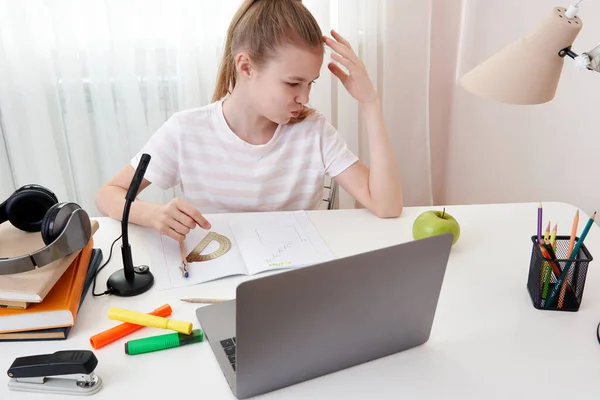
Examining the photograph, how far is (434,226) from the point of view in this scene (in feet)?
3.54

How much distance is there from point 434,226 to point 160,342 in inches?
21.7

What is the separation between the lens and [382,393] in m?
0.74

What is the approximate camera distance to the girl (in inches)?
50.6

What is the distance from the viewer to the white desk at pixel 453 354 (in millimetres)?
739

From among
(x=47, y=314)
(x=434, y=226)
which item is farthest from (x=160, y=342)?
(x=434, y=226)

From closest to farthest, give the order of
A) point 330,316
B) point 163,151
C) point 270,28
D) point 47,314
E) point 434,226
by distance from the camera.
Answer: point 330,316 < point 47,314 < point 434,226 < point 270,28 < point 163,151

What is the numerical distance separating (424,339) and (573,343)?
223mm

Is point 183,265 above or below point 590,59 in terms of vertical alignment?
below

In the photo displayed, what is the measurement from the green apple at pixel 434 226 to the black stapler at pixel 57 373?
0.63 meters

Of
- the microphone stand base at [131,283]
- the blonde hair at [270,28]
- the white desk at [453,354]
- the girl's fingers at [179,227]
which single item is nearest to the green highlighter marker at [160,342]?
the white desk at [453,354]

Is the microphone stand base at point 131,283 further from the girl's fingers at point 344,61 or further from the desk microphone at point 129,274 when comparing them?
the girl's fingers at point 344,61

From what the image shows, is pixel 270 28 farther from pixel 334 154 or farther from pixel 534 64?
pixel 534 64

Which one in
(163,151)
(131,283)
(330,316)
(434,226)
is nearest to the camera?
(330,316)

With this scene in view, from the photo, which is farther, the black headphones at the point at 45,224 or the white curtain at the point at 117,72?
the white curtain at the point at 117,72
